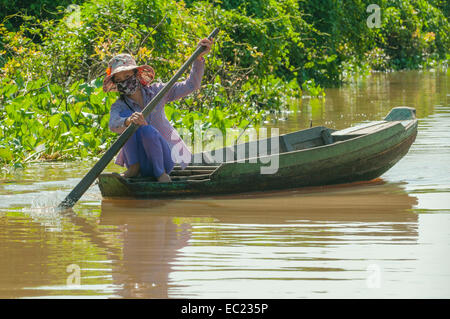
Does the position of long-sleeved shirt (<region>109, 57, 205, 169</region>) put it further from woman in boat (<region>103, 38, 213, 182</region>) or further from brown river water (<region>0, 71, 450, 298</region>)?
brown river water (<region>0, 71, 450, 298</region>)

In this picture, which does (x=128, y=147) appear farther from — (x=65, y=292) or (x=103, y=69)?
(x=103, y=69)

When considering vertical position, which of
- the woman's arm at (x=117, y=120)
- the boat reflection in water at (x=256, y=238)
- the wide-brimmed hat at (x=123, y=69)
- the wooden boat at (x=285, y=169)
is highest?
the wide-brimmed hat at (x=123, y=69)

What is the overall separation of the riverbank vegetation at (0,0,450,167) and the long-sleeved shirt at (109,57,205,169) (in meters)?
2.00

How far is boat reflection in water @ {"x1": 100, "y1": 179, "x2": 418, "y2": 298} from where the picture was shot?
4.51m

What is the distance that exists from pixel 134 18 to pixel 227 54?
107 inches

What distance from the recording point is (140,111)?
728cm

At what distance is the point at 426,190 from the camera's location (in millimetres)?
7586

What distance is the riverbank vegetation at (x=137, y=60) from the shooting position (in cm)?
963

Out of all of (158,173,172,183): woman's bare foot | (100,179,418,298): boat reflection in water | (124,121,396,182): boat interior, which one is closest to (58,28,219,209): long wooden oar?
(100,179,418,298): boat reflection in water

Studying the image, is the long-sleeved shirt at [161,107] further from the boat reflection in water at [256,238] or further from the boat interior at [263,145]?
the boat reflection in water at [256,238]

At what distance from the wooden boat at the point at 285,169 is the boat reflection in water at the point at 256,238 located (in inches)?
3.6

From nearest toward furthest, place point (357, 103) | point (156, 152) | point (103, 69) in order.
Answer: point (156, 152)
point (103, 69)
point (357, 103)

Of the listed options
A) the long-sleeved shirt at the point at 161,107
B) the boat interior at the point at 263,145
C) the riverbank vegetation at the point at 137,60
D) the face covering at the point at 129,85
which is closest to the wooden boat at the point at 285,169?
the boat interior at the point at 263,145
